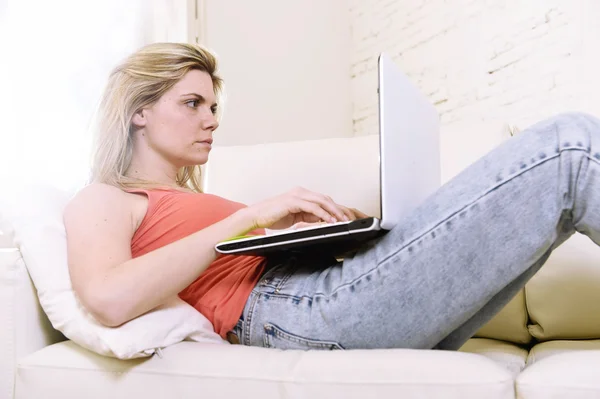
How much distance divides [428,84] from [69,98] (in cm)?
157

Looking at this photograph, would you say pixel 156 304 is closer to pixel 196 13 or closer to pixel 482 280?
pixel 482 280

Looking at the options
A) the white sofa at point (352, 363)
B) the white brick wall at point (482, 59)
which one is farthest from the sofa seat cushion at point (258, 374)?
the white brick wall at point (482, 59)

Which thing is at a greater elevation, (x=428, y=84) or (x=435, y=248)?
(x=428, y=84)

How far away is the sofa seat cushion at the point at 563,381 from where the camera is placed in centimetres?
73

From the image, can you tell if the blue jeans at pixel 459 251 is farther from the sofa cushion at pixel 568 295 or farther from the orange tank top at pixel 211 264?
the sofa cushion at pixel 568 295

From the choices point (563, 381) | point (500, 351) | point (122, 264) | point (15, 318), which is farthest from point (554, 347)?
point (15, 318)

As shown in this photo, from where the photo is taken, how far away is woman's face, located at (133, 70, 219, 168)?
4.32ft

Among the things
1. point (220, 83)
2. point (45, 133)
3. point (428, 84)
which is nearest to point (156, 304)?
point (220, 83)

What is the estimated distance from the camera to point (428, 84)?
8.77 feet

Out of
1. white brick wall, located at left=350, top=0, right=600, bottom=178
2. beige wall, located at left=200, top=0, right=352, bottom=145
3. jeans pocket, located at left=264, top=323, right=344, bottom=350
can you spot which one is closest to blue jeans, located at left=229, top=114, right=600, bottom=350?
jeans pocket, located at left=264, top=323, right=344, bottom=350

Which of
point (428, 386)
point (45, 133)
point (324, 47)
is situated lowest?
point (428, 386)

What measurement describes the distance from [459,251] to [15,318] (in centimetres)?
74

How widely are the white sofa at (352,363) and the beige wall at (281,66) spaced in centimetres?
141

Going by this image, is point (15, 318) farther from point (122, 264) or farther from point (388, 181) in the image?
point (388, 181)
